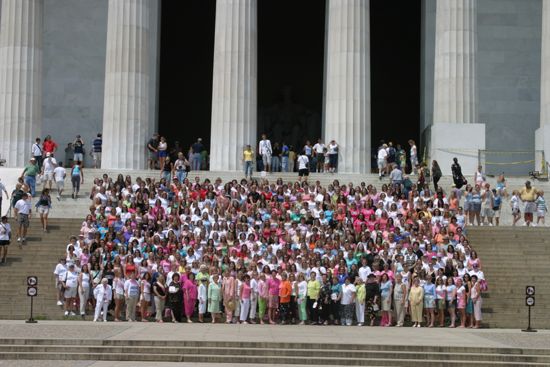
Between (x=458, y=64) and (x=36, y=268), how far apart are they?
2545 cm

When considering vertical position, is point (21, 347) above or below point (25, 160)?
below

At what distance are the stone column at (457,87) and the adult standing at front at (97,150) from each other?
57.1ft

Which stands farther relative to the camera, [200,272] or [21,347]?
[200,272]

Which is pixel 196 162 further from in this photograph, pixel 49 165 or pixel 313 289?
pixel 313 289

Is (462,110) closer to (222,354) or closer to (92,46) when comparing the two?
(92,46)

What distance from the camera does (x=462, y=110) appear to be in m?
57.8

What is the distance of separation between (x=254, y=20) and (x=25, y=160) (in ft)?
43.2

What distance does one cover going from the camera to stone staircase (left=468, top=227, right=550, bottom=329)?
39219 mm

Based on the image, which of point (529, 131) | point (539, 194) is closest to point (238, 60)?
point (539, 194)

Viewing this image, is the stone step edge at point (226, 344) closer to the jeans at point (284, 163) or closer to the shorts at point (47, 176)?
the shorts at point (47, 176)

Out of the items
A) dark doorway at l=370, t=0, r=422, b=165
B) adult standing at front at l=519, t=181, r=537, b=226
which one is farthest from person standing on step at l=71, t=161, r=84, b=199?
dark doorway at l=370, t=0, r=422, b=165

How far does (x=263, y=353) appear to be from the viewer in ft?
97.2

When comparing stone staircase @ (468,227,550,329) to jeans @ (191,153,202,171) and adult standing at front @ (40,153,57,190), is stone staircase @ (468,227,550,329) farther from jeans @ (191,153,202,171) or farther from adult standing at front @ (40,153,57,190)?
adult standing at front @ (40,153,57,190)

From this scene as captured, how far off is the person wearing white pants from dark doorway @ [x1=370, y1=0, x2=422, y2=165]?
44.1 m
